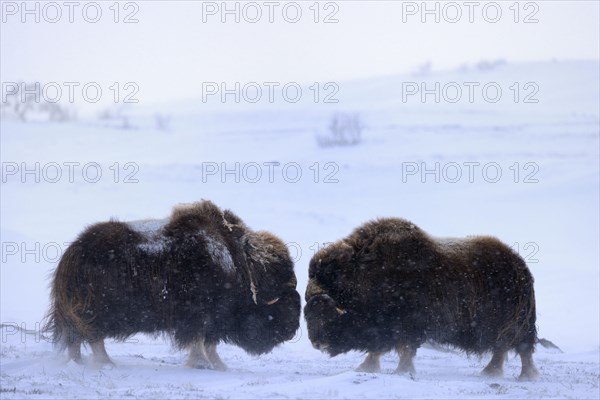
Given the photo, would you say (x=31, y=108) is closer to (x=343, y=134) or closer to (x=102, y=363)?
(x=343, y=134)

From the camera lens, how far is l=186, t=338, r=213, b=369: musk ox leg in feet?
32.8

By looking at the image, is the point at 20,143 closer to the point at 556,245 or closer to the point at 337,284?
the point at 556,245

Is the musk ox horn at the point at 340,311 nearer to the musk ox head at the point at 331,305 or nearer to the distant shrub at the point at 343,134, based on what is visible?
the musk ox head at the point at 331,305

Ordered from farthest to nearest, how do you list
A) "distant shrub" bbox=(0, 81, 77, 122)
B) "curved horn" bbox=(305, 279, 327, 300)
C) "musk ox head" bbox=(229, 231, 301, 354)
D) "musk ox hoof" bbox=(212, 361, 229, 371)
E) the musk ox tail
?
"distant shrub" bbox=(0, 81, 77, 122) < "musk ox head" bbox=(229, 231, 301, 354) < "musk ox hoof" bbox=(212, 361, 229, 371) < "curved horn" bbox=(305, 279, 327, 300) < the musk ox tail

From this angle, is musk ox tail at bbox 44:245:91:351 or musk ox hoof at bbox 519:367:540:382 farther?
musk ox hoof at bbox 519:367:540:382

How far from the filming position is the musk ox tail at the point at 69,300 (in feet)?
31.6

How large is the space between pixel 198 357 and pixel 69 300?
5.33ft

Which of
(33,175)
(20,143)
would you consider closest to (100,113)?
(20,143)

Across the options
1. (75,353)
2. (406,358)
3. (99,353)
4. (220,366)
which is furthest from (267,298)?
(75,353)

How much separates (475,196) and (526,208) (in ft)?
6.77

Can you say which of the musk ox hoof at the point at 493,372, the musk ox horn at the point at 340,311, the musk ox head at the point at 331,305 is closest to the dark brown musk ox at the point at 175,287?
the musk ox head at the point at 331,305

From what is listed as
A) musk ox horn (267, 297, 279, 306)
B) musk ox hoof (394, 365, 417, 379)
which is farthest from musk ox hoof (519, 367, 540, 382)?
musk ox horn (267, 297, 279, 306)

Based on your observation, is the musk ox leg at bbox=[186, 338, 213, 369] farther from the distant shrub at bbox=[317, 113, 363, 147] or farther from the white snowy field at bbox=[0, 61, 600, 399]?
the distant shrub at bbox=[317, 113, 363, 147]

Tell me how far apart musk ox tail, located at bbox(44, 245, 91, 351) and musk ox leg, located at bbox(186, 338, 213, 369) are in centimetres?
121
